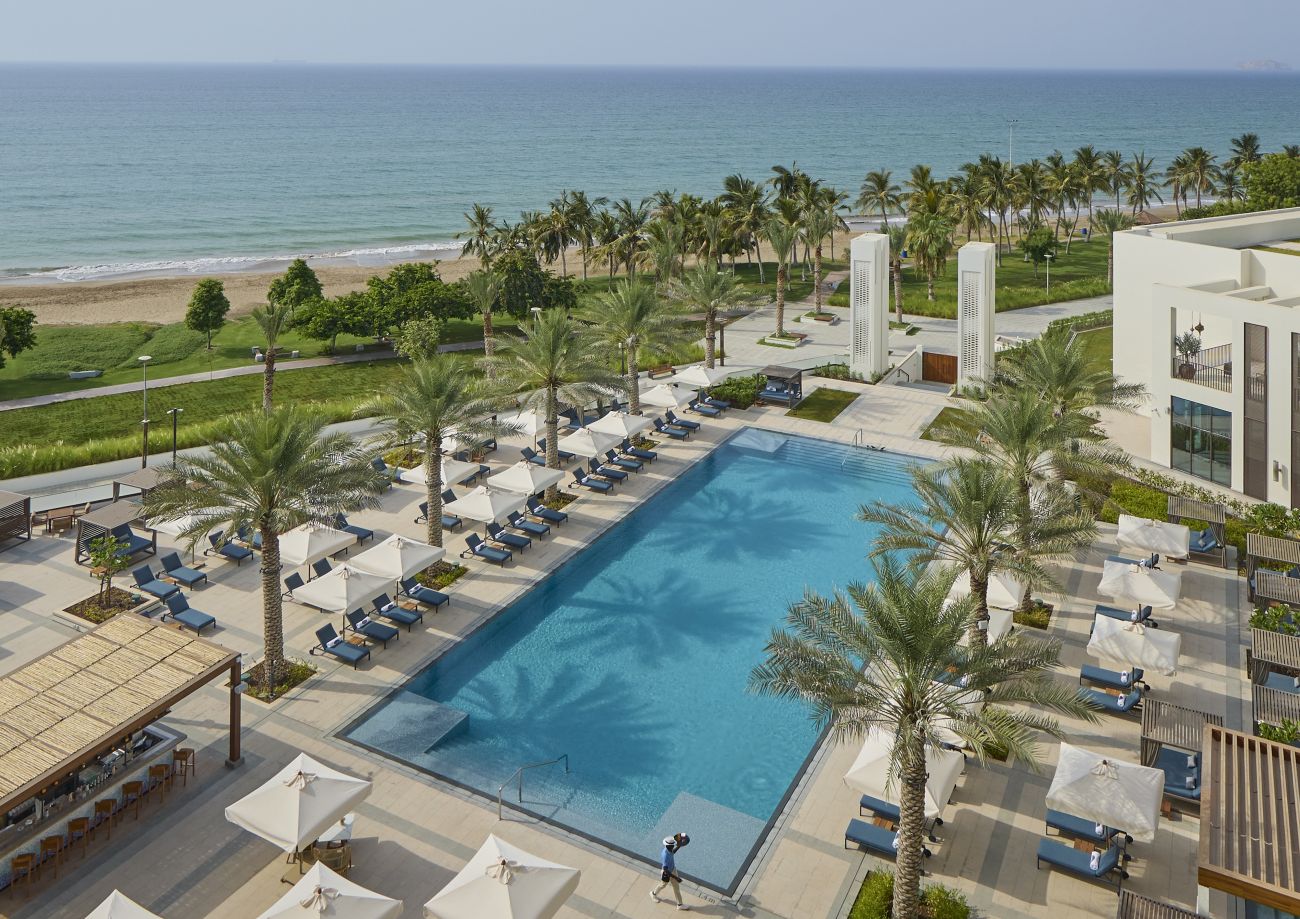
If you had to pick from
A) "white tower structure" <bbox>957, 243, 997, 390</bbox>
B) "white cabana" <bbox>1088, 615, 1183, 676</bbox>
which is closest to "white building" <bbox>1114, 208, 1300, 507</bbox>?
"white tower structure" <bbox>957, 243, 997, 390</bbox>

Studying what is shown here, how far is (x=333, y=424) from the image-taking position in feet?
121

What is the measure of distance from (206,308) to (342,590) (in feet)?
102

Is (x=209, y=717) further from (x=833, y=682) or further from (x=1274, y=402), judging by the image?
(x=1274, y=402)

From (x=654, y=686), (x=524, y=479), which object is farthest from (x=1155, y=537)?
(x=524, y=479)

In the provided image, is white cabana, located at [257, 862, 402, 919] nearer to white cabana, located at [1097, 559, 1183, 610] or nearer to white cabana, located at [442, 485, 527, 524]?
white cabana, located at [442, 485, 527, 524]

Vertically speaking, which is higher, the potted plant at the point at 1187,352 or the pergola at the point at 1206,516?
the potted plant at the point at 1187,352

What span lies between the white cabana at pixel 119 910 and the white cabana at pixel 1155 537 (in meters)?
21.4

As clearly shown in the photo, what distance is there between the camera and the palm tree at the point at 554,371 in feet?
101

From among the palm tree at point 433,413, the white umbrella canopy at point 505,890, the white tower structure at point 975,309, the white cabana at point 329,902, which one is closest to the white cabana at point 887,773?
the white umbrella canopy at point 505,890

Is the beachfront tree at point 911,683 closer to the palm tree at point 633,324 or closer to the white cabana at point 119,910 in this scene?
the white cabana at point 119,910

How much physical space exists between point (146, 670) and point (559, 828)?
301 inches

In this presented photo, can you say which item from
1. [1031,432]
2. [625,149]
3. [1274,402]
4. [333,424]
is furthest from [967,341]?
[625,149]

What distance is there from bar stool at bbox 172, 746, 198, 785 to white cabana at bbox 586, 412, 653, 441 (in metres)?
17.0

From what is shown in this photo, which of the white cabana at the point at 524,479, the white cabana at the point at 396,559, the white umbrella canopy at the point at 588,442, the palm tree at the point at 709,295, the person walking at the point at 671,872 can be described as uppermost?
the palm tree at the point at 709,295
